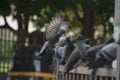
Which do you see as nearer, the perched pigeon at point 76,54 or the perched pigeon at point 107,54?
the perched pigeon at point 107,54

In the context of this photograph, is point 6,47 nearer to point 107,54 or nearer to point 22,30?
point 22,30

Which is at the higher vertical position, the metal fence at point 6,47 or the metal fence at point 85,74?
the metal fence at point 6,47

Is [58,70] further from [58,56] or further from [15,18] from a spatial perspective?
[15,18]

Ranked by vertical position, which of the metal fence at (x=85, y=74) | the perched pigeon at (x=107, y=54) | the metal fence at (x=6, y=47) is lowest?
the metal fence at (x=85, y=74)

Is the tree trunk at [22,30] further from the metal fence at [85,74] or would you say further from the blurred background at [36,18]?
the metal fence at [85,74]

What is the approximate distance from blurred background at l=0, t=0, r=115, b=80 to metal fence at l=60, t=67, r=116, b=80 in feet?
31.7

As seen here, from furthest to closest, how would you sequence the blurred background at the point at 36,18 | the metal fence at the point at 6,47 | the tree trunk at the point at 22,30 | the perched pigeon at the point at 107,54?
1. the metal fence at the point at 6,47
2. the tree trunk at the point at 22,30
3. the blurred background at the point at 36,18
4. the perched pigeon at the point at 107,54

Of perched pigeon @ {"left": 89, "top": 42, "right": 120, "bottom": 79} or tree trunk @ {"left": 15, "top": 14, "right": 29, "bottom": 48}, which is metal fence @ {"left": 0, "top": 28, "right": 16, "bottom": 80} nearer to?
tree trunk @ {"left": 15, "top": 14, "right": 29, "bottom": 48}

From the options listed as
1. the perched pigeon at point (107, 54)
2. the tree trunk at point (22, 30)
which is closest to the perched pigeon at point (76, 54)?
the perched pigeon at point (107, 54)

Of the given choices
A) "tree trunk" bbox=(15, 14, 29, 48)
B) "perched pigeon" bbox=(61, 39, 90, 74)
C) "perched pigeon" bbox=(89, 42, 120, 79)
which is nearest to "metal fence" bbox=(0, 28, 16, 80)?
"tree trunk" bbox=(15, 14, 29, 48)

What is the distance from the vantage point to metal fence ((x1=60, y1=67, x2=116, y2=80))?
16.3 ft

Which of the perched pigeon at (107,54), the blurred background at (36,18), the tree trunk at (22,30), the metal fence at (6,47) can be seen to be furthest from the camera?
the metal fence at (6,47)

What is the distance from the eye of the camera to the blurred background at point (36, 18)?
16.4m

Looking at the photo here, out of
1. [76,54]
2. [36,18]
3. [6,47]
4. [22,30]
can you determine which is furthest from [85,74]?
[36,18]
